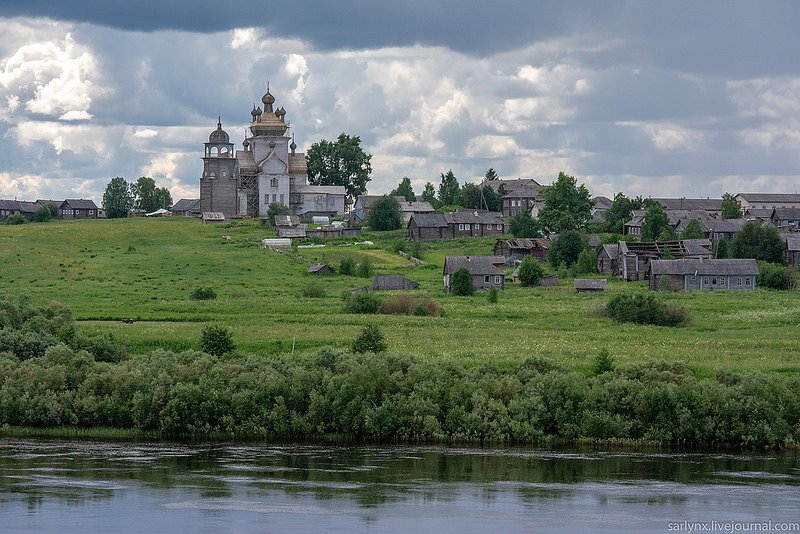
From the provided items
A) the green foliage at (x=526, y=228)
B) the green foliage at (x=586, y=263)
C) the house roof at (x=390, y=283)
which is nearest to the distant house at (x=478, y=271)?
the house roof at (x=390, y=283)

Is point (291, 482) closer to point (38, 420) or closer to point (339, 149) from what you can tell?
point (38, 420)

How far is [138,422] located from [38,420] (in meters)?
3.19

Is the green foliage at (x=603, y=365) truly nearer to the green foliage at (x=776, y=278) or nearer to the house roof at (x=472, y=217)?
the green foliage at (x=776, y=278)

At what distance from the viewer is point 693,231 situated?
8975 centimetres

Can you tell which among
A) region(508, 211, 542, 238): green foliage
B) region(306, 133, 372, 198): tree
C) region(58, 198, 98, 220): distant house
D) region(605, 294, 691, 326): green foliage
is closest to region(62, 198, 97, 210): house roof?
region(58, 198, 98, 220): distant house

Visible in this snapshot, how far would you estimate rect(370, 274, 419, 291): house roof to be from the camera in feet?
225

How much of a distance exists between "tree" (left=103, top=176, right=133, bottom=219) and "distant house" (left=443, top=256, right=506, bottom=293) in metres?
59.4

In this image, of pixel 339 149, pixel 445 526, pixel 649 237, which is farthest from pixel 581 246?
pixel 445 526

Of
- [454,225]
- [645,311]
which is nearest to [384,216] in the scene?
[454,225]

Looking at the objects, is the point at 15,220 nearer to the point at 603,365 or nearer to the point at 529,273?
the point at 529,273

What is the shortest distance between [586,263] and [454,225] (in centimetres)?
2216

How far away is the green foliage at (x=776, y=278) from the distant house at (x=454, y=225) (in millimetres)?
31093

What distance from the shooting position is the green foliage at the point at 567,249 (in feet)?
274

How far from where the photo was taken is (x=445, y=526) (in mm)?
28266
